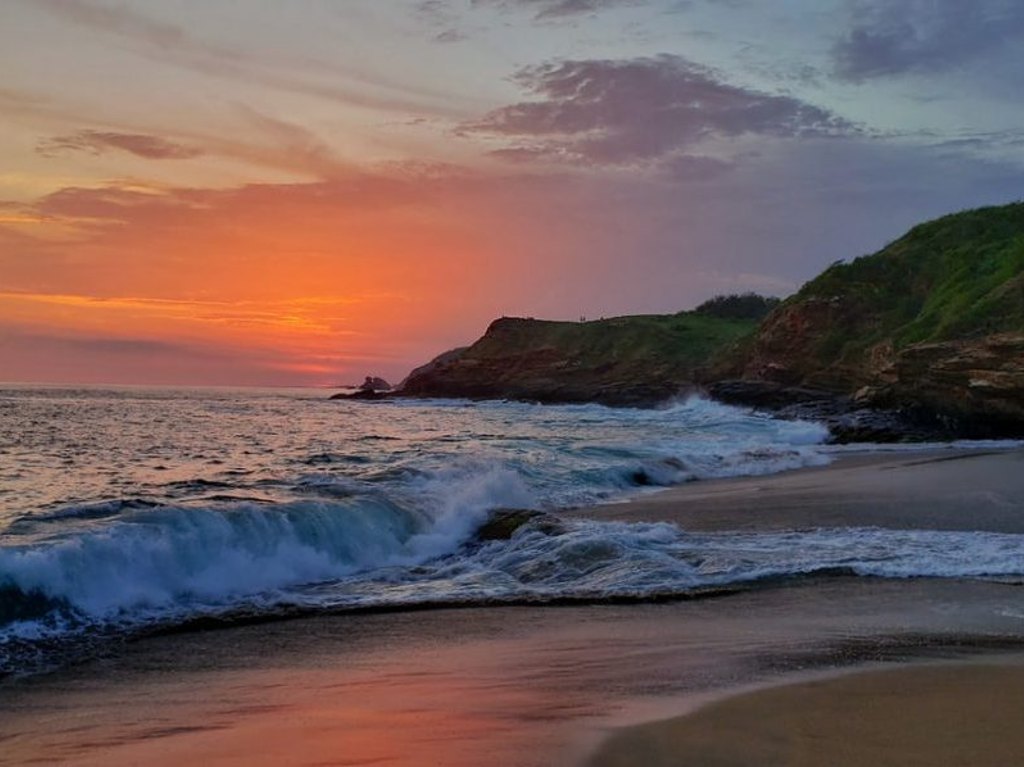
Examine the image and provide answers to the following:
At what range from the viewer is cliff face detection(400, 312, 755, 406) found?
254 ft

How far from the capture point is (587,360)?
3460 inches

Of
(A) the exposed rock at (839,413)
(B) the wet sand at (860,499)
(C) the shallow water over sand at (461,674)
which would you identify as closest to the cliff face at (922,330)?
(A) the exposed rock at (839,413)

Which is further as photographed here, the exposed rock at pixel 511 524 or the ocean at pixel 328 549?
the exposed rock at pixel 511 524

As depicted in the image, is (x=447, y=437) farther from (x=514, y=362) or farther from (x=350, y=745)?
(x=514, y=362)

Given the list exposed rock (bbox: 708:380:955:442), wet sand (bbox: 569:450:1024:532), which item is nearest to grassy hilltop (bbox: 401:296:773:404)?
exposed rock (bbox: 708:380:955:442)

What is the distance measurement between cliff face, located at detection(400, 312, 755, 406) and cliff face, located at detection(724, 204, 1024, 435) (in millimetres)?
11525

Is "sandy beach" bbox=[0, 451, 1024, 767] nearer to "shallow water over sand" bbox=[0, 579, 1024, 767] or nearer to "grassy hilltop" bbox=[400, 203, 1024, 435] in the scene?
"shallow water over sand" bbox=[0, 579, 1024, 767]

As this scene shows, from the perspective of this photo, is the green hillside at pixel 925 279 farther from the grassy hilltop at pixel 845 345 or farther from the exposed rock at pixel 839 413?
the exposed rock at pixel 839 413

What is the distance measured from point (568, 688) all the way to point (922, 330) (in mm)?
38946

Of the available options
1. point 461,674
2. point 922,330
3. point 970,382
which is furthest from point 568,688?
point 922,330

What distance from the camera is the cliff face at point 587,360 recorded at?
77562 mm

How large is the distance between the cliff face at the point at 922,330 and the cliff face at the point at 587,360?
1152cm

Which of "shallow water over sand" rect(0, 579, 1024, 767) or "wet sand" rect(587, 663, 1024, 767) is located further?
"shallow water over sand" rect(0, 579, 1024, 767)

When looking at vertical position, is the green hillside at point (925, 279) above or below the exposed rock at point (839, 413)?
above
